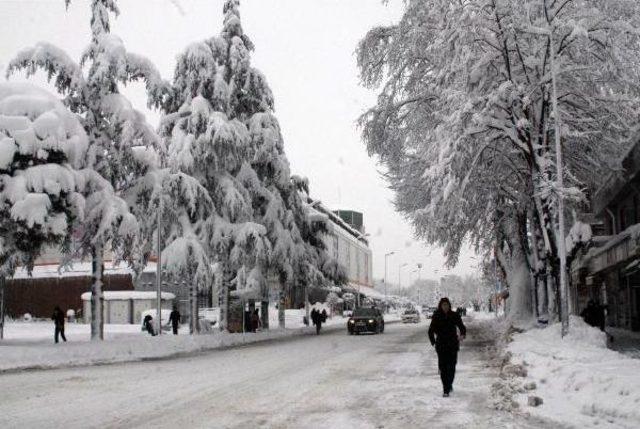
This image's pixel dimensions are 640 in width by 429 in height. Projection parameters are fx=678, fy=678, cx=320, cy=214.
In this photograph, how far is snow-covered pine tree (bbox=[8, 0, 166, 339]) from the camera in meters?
23.6

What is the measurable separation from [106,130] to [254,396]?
17.2m

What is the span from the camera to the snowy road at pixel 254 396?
8719 mm

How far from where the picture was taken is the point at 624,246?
88.8ft

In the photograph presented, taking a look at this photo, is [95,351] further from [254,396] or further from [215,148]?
[254,396]

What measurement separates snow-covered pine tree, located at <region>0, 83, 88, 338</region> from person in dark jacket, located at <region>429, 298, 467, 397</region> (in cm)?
1392

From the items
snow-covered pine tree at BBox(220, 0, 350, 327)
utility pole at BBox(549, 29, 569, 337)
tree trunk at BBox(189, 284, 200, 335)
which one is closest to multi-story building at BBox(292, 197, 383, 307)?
snow-covered pine tree at BBox(220, 0, 350, 327)

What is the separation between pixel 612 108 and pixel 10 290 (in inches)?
2216

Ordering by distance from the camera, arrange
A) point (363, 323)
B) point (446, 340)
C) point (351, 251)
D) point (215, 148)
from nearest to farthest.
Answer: point (446, 340)
point (215, 148)
point (363, 323)
point (351, 251)

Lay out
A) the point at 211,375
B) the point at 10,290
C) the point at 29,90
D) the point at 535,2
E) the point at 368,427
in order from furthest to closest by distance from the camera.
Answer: the point at 10,290 < the point at 29,90 < the point at 535,2 < the point at 211,375 < the point at 368,427

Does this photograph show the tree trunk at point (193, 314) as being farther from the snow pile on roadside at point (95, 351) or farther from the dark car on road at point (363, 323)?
the dark car on road at point (363, 323)

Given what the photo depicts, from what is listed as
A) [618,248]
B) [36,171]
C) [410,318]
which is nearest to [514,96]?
[618,248]

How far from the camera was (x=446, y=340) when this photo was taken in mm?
11344

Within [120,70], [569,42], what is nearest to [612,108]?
[569,42]

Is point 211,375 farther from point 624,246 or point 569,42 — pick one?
point 624,246
